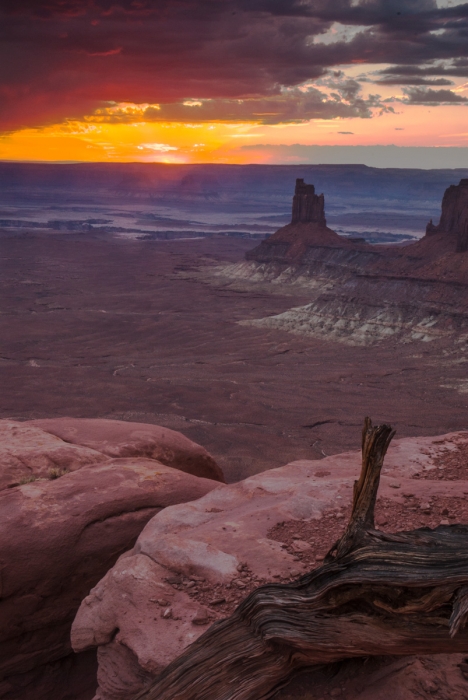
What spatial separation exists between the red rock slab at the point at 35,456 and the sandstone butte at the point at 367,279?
136 ft

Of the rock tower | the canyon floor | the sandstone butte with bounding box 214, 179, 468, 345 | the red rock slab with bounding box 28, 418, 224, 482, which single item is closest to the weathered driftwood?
Answer: the red rock slab with bounding box 28, 418, 224, 482

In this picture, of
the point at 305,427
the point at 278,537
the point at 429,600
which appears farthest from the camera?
the point at 305,427

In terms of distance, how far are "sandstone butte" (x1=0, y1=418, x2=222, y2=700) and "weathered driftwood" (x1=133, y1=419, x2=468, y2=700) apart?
12.6 ft

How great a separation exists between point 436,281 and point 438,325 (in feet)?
22.2

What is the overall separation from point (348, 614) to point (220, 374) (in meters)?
38.3

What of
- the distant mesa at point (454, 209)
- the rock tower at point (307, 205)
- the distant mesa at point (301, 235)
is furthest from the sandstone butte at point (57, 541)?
the rock tower at point (307, 205)

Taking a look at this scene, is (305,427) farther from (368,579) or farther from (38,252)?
(38,252)

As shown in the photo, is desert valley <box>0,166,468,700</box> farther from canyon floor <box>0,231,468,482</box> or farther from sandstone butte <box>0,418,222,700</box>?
canyon floor <box>0,231,468,482</box>

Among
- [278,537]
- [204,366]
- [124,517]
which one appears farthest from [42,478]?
[204,366]

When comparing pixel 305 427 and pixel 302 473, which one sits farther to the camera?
pixel 305 427

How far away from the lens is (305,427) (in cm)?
3136

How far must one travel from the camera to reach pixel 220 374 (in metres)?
42.6

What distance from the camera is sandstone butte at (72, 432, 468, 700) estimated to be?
470 centimetres

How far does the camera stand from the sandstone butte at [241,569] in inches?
185
